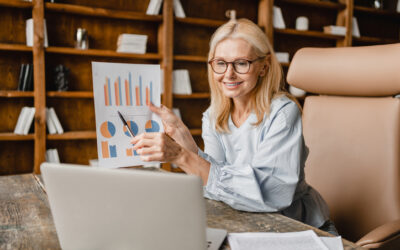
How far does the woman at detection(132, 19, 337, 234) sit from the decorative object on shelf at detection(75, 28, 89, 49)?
189 centimetres

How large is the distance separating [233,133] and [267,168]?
1.08 ft

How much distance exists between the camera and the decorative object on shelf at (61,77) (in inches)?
120

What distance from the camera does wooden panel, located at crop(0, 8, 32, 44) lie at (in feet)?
9.89

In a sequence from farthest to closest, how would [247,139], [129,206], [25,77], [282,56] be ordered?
[282,56] → [25,77] → [247,139] → [129,206]

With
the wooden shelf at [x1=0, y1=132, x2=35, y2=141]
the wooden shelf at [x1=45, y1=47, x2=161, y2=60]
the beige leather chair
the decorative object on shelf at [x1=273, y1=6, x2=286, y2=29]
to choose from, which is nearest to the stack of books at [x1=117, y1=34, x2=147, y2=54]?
the wooden shelf at [x1=45, y1=47, x2=161, y2=60]

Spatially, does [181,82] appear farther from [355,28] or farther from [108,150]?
[108,150]

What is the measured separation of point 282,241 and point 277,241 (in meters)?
0.01

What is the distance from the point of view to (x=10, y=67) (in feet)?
10.1

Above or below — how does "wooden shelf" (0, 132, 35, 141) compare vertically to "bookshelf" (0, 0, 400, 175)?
below

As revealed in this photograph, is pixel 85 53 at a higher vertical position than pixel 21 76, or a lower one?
higher

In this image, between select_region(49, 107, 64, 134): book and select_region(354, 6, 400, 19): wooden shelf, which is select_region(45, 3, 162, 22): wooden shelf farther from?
select_region(354, 6, 400, 19): wooden shelf

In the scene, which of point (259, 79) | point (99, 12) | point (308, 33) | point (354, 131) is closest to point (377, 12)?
point (308, 33)

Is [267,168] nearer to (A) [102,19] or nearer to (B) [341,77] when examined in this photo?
(B) [341,77]

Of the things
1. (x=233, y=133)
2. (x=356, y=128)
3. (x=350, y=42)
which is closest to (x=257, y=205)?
(x=233, y=133)
